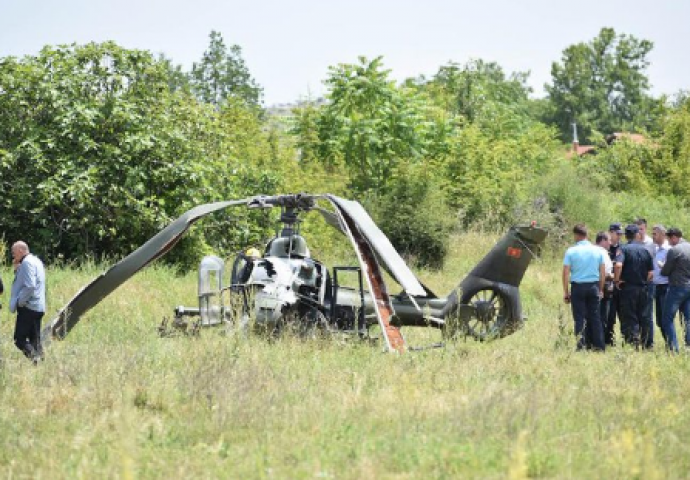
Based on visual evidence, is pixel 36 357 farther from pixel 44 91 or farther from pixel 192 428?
pixel 44 91

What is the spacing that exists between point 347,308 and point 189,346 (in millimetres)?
2558

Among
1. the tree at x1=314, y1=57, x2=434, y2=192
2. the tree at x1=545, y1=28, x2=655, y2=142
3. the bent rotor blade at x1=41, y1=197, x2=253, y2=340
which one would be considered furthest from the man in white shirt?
the tree at x1=545, y1=28, x2=655, y2=142

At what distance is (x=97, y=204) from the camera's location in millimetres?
21812

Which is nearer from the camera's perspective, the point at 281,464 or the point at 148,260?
the point at 281,464

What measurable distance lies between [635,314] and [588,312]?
955mm

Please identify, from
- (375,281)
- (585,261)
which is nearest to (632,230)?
(585,261)

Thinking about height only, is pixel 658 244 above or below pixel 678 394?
above

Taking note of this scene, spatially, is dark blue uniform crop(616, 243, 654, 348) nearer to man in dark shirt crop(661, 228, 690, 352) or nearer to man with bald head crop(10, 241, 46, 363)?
man in dark shirt crop(661, 228, 690, 352)

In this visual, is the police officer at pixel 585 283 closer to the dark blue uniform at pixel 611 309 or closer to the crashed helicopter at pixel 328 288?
the dark blue uniform at pixel 611 309

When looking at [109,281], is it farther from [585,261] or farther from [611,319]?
[611,319]

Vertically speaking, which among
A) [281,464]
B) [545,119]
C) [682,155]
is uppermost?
[545,119]

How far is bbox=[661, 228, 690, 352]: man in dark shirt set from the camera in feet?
44.2

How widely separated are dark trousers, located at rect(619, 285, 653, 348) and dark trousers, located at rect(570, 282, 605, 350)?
2.18 feet

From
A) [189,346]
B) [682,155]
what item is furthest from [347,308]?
[682,155]
